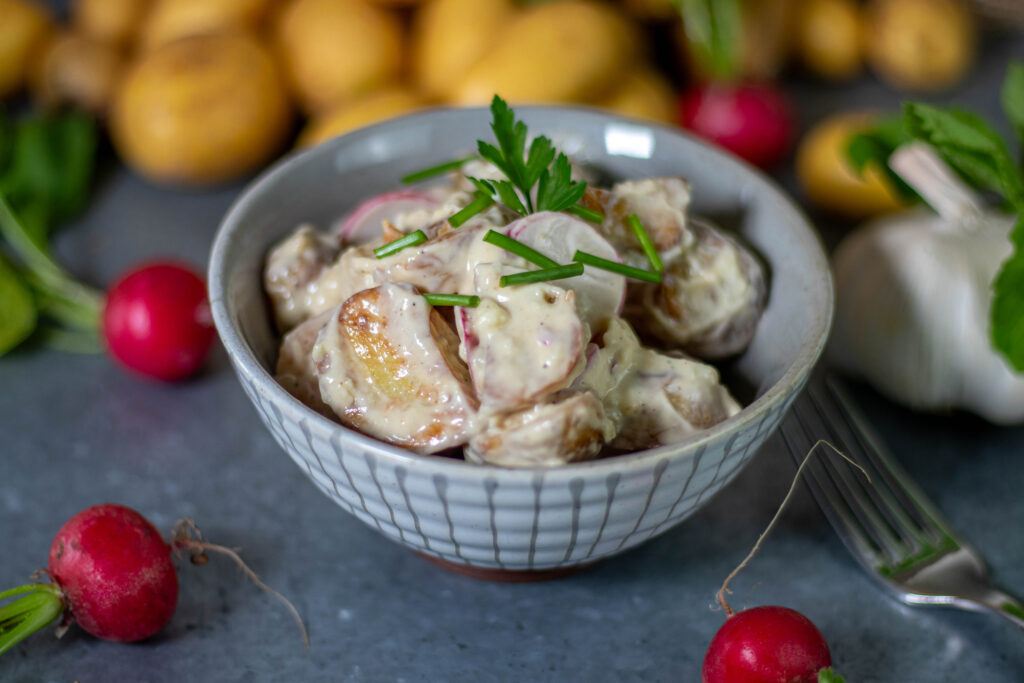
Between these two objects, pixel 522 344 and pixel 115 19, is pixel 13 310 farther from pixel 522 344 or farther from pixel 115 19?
pixel 522 344

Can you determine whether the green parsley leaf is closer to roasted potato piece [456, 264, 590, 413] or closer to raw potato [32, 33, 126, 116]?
roasted potato piece [456, 264, 590, 413]

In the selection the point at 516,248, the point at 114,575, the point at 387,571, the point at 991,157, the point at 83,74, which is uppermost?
the point at 516,248

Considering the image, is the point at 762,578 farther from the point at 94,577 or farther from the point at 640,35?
the point at 640,35

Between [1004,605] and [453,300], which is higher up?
[453,300]

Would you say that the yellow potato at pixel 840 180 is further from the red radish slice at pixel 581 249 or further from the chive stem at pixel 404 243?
the chive stem at pixel 404 243

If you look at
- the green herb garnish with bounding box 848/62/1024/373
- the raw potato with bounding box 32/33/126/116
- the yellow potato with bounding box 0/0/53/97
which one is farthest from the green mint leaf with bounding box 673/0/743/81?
the yellow potato with bounding box 0/0/53/97

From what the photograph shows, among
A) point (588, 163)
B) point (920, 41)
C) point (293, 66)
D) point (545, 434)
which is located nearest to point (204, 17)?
point (293, 66)
